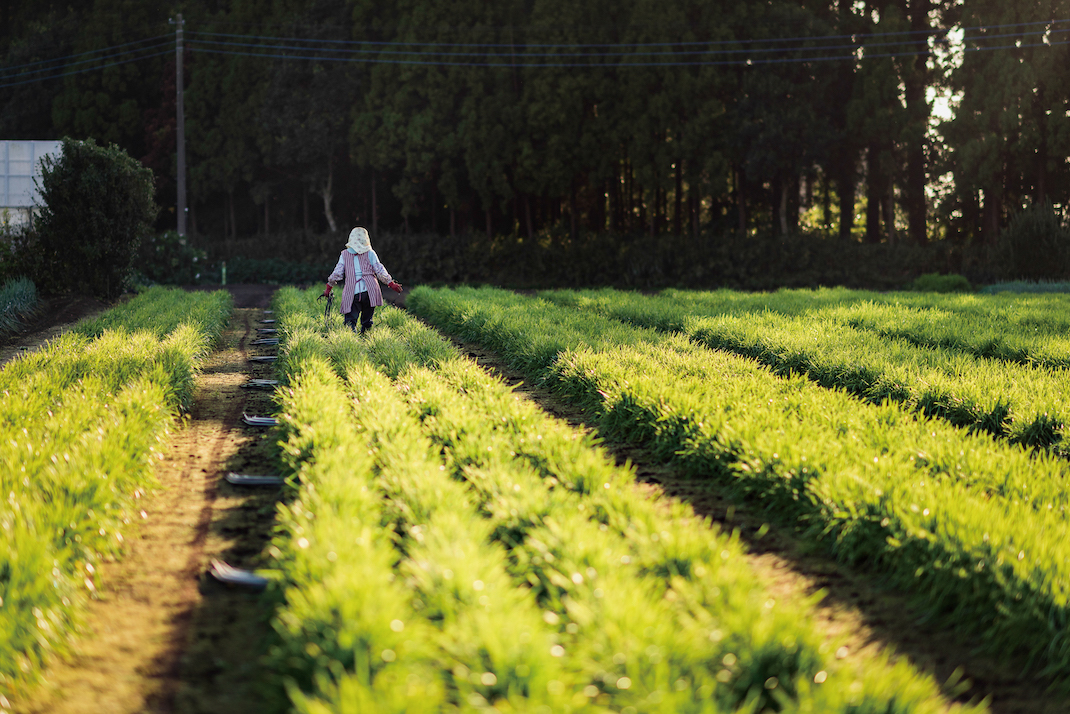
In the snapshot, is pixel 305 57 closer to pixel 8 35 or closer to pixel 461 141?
pixel 461 141

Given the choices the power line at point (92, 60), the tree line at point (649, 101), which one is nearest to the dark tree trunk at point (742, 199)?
the tree line at point (649, 101)

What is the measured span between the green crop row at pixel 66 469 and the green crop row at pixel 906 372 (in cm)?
545

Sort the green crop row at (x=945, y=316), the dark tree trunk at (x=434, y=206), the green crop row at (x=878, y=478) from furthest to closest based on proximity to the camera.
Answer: the dark tree trunk at (x=434, y=206) → the green crop row at (x=945, y=316) → the green crop row at (x=878, y=478)

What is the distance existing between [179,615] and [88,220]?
51.4 feet

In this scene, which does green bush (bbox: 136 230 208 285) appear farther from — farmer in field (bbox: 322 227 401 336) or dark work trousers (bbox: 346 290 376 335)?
farmer in field (bbox: 322 227 401 336)

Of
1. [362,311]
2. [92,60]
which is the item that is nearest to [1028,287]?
[362,311]

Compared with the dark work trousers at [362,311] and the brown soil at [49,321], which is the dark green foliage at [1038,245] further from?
the brown soil at [49,321]

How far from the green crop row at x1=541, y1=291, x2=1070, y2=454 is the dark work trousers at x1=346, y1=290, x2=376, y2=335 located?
4.41 meters

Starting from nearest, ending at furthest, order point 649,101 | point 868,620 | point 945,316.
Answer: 1. point 868,620
2. point 945,316
3. point 649,101

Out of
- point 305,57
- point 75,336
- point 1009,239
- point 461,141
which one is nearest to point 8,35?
point 305,57

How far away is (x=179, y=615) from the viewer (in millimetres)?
3178

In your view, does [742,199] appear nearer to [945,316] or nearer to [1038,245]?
[1038,245]

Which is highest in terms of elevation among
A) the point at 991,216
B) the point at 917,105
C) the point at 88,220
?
the point at 917,105

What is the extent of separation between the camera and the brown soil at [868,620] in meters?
2.81
